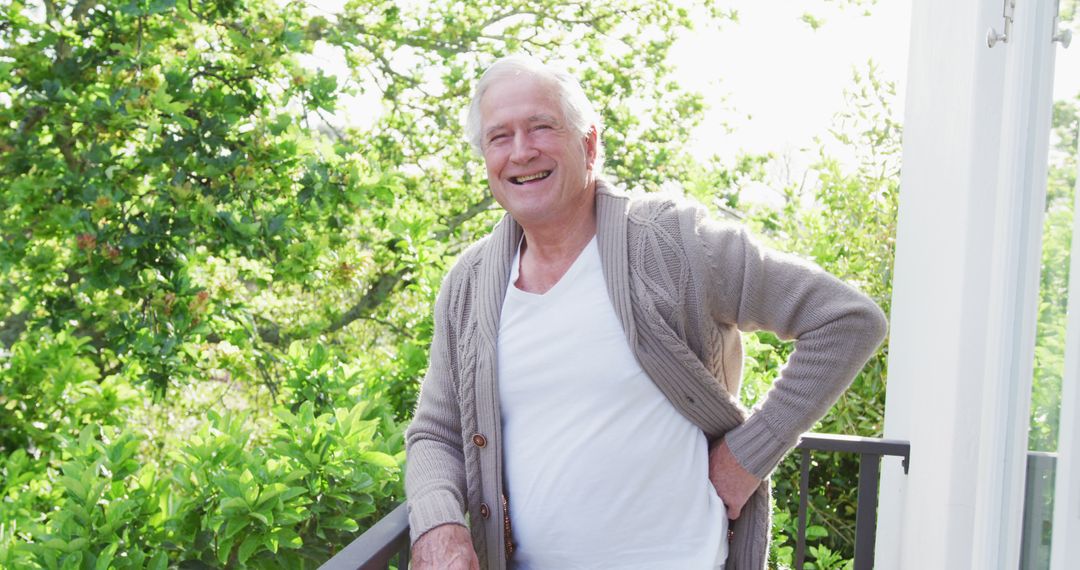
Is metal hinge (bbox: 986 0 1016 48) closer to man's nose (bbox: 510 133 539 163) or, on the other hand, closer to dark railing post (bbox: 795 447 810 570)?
man's nose (bbox: 510 133 539 163)

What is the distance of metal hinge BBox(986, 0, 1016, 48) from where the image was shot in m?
1.92

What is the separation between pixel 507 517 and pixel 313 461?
66cm

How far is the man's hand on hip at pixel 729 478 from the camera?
180cm

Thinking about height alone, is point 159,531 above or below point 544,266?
below

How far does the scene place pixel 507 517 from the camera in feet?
6.20

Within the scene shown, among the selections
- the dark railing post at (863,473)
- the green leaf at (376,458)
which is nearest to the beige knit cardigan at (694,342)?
the green leaf at (376,458)

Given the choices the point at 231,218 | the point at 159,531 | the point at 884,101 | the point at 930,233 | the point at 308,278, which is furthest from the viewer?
the point at 884,101

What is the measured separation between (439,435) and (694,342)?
1.88 ft

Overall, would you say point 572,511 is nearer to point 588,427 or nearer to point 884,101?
point 588,427

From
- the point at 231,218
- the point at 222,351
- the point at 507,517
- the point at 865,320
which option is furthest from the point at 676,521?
the point at 222,351

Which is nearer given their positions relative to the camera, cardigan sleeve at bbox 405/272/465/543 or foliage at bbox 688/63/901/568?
cardigan sleeve at bbox 405/272/465/543

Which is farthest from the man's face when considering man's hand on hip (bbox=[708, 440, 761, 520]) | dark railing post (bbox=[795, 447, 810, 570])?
dark railing post (bbox=[795, 447, 810, 570])

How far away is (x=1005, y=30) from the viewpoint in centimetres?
194

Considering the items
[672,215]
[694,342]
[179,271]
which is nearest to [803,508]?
[694,342]
